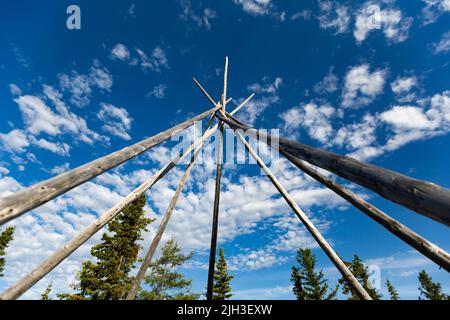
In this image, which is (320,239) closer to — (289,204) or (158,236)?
(289,204)

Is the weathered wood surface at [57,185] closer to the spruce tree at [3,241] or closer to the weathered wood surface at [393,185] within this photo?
the weathered wood surface at [393,185]

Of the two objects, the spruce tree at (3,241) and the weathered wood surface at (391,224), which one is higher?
the spruce tree at (3,241)

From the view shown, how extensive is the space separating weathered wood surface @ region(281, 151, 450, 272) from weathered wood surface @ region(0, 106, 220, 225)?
9.96ft

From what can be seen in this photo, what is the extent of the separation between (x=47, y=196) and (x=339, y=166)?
2.86 metres

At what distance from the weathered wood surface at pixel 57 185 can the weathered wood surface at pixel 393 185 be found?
2.60 m

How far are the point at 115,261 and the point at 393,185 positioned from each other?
59.4 feet

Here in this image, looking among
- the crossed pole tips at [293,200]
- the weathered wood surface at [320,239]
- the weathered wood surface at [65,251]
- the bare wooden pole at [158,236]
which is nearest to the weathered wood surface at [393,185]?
the crossed pole tips at [293,200]

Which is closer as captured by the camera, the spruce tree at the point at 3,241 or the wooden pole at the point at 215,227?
the wooden pole at the point at 215,227

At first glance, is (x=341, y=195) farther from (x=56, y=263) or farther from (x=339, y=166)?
(x=56, y=263)

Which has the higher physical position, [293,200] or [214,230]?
[293,200]

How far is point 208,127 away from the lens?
7.48 m

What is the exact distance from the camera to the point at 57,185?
8.05 ft

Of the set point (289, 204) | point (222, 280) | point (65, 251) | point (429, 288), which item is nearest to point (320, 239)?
point (289, 204)

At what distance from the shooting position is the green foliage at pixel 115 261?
1523 cm
